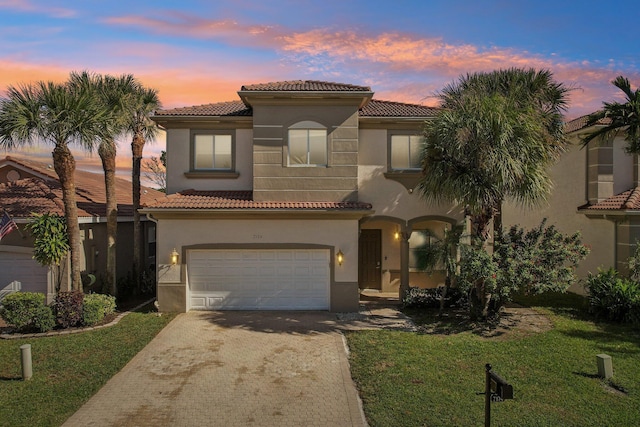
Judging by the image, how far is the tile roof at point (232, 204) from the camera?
14578 mm

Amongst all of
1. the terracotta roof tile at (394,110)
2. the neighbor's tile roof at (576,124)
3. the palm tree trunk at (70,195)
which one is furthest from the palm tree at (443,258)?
the palm tree trunk at (70,195)

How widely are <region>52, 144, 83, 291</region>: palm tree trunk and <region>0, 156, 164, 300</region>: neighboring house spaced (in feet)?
6.02

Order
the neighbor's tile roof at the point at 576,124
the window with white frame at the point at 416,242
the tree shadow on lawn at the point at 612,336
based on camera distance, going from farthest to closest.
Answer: the neighbor's tile roof at the point at 576,124 → the window with white frame at the point at 416,242 → the tree shadow on lawn at the point at 612,336

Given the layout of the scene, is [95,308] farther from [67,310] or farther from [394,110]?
[394,110]

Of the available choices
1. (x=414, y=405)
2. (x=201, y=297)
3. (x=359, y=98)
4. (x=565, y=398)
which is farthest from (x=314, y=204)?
(x=565, y=398)

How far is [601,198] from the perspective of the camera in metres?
17.2

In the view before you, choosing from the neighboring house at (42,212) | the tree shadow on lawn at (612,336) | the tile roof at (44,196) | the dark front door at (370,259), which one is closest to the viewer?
the tree shadow on lawn at (612,336)

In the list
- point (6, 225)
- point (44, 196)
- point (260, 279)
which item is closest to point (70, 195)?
point (6, 225)

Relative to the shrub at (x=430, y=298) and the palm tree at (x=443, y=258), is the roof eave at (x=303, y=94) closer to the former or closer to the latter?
the palm tree at (x=443, y=258)

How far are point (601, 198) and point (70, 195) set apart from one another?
752 inches

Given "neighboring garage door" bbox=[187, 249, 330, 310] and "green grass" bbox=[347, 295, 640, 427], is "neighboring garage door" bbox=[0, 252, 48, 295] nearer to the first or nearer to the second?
"neighboring garage door" bbox=[187, 249, 330, 310]

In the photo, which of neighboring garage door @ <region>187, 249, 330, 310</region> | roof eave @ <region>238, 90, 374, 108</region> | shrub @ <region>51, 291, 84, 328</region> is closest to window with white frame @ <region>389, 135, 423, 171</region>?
roof eave @ <region>238, 90, 374, 108</region>

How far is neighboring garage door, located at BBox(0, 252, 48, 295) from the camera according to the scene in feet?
50.5

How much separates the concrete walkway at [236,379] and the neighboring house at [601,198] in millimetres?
8932
